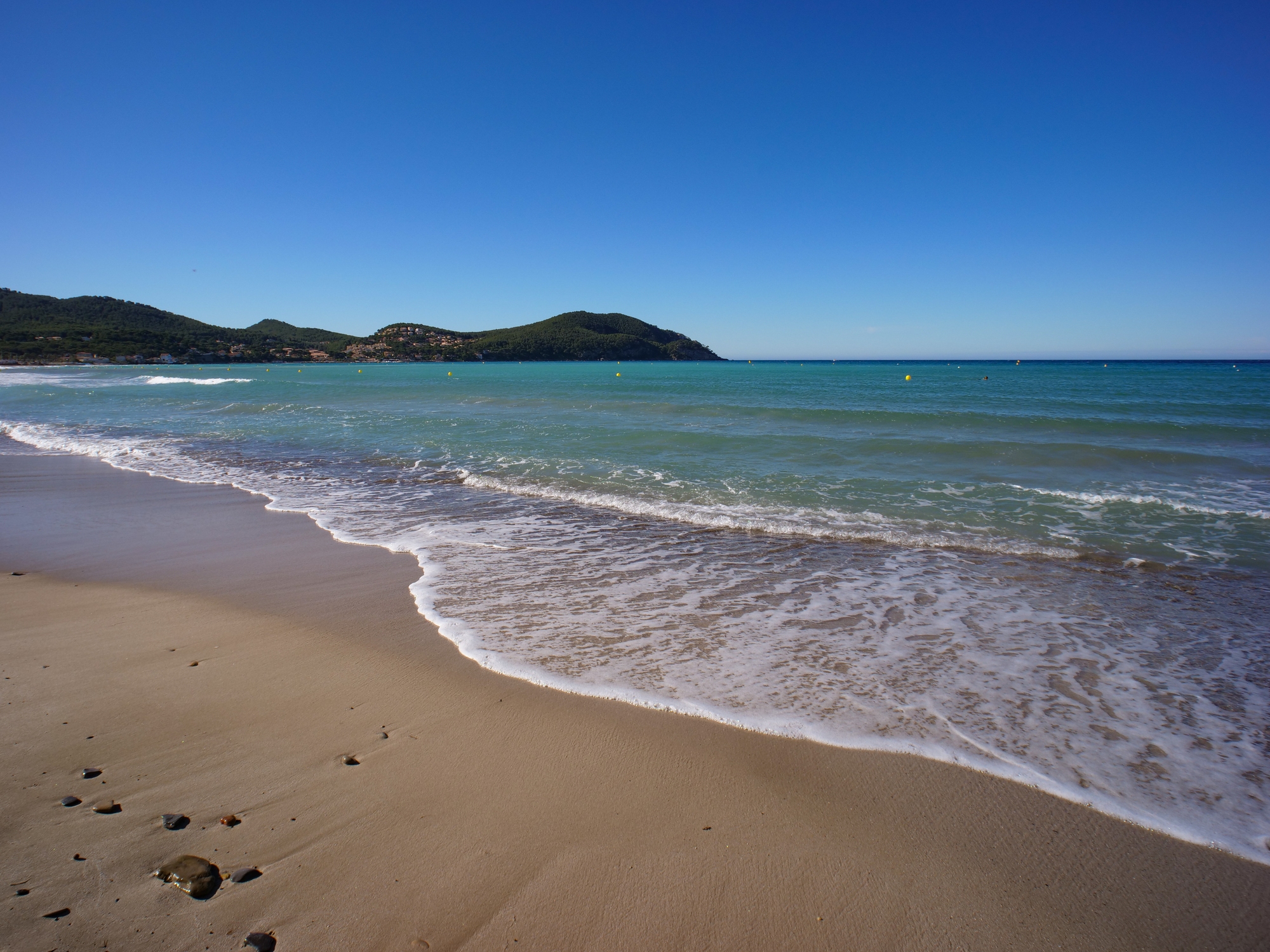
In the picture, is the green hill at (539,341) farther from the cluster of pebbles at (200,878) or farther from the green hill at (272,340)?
the cluster of pebbles at (200,878)

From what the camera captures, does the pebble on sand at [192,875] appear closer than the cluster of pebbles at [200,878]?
No

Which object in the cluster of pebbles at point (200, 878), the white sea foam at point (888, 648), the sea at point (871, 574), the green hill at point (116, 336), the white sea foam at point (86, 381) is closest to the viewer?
the cluster of pebbles at point (200, 878)

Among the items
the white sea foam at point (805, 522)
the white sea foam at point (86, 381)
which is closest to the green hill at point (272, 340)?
the white sea foam at point (86, 381)

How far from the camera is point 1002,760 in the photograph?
3.12m

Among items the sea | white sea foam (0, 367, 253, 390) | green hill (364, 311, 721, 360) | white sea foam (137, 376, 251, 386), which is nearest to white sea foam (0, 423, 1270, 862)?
the sea

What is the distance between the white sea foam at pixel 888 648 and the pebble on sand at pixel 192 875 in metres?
1.90

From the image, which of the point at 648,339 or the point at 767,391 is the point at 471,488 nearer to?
the point at 767,391

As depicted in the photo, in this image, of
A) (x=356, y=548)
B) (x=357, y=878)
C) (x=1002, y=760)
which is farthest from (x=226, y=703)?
(x=1002, y=760)

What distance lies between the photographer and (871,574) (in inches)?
246

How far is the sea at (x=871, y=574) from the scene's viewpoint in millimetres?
3430

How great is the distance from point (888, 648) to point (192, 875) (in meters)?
4.23

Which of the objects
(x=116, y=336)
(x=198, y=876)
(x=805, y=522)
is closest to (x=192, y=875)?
(x=198, y=876)

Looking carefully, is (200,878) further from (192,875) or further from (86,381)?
(86,381)

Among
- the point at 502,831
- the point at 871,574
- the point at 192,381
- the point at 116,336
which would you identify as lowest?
the point at 871,574
